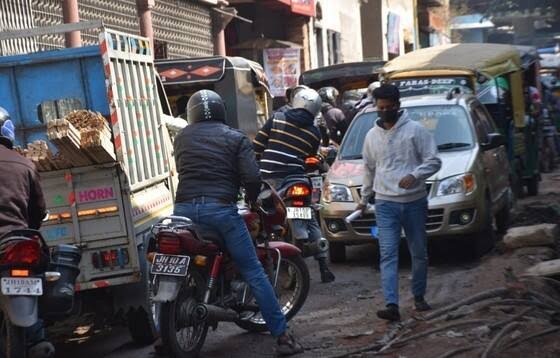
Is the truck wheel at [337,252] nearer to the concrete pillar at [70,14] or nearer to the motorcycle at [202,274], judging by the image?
the motorcycle at [202,274]

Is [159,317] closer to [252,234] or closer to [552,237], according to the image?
[252,234]

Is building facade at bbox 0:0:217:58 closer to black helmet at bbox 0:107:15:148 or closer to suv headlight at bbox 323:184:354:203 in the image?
suv headlight at bbox 323:184:354:203

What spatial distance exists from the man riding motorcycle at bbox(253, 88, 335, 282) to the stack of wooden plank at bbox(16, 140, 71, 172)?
2.94 meters

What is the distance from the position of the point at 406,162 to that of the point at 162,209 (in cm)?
224

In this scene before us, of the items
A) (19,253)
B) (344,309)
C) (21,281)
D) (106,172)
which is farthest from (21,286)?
(344,309)

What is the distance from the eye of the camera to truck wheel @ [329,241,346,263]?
11422 millimetres

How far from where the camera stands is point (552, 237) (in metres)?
10.2

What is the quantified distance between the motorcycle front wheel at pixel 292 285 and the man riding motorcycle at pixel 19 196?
2.46m

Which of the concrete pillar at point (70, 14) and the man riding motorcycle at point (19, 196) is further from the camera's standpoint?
the concrete pillar at point (70, 14)

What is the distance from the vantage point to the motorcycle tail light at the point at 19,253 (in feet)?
18.1

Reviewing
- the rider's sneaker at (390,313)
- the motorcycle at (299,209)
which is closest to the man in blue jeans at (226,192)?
the rider's sneaker at (390,313)

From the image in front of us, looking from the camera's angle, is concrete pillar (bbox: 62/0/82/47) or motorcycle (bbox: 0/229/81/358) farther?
concrete pillar (bbox: 62/0/82/47)

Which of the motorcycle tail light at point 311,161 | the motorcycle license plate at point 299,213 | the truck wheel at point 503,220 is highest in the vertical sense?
the motorcycle tail light at point 311,161

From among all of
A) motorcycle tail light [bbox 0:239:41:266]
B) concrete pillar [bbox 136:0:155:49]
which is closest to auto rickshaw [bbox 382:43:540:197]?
concrete pillar [bbox 136:0:155:49]
